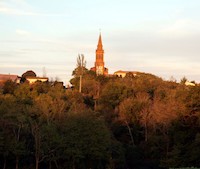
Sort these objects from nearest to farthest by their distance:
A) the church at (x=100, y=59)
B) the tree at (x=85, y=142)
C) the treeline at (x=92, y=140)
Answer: the treeline at (x=92, y=140) → the tree at (x=85, y=142) → the church at (x=100, y=59)

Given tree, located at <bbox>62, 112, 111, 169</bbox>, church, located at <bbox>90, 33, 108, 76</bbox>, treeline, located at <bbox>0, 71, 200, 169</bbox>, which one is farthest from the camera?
church, located at <bbox>90, 33, 108, 76</bbox>

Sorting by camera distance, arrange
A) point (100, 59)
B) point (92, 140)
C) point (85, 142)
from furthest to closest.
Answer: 1. point (100, 59)
2. point (92, 140)
3. point (85, 142)

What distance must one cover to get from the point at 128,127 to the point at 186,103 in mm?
9296

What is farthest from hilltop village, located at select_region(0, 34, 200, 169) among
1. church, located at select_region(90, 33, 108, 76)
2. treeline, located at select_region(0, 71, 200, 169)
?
church, located at select_region(90, 33, 108, 76)

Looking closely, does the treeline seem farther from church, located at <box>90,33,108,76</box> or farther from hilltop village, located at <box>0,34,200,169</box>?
church, located at <box>90,33,108,76</box>

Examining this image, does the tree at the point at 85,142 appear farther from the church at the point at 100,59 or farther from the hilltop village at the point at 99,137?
the church at the point at 100,59

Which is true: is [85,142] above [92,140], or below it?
below

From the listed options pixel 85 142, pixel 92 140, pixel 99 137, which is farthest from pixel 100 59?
pixel 85 142

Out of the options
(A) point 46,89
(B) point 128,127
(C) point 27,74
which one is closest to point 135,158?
(B) point 128,127

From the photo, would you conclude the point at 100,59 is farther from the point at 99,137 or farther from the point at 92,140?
the point at 92,140

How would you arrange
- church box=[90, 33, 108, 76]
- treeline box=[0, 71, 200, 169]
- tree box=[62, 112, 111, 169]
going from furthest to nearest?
church box=[90, 33, 108, 76], tree box=[62, 112, 111, 169], treeline box=[0, 71, 200, 169]

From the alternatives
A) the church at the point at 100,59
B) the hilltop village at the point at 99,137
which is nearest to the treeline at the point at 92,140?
the hilltop village at the point at 99,137

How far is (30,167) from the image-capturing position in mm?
27734

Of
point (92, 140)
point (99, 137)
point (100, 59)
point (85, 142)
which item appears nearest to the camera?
point (85, 142)
